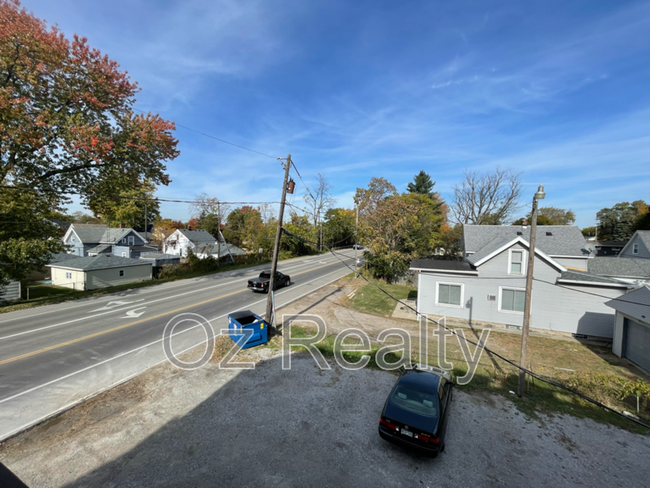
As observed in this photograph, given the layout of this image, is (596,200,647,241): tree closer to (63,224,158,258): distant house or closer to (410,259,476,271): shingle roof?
(410,259,476,271): shingle roof

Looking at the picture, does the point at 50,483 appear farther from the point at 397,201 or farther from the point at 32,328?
the point at 397,201

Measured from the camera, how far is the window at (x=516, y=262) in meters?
16.1

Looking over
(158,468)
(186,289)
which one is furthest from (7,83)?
(158,468)

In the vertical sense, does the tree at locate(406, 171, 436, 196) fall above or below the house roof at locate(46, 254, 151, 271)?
above

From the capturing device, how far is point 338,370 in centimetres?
1060

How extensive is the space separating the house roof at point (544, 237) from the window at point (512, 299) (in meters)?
5.05

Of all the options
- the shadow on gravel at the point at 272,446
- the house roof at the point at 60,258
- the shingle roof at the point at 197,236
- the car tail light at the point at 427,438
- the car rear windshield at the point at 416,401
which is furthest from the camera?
the shingle roof at the point at 197,236

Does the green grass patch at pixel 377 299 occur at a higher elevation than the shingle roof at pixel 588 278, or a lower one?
lower

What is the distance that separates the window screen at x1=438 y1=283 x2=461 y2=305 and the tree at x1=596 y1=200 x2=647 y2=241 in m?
68.8

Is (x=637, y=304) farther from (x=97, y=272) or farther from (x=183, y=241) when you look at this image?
(x=183, y=241)

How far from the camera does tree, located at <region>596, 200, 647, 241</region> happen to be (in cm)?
5993

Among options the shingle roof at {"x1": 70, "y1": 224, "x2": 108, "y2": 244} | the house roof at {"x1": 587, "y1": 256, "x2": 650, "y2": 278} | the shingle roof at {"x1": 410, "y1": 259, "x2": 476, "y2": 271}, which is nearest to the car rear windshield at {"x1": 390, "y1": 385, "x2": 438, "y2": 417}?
the shingle roof at {"x1": 410, "y1": 259, "x2": 476, "y2": 271}

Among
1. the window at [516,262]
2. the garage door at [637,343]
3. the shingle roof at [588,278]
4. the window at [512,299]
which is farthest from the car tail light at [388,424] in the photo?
the shingle roof at [588,278]

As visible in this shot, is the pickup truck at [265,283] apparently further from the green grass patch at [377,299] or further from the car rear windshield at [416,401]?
the car rear windshield at [416,401]
